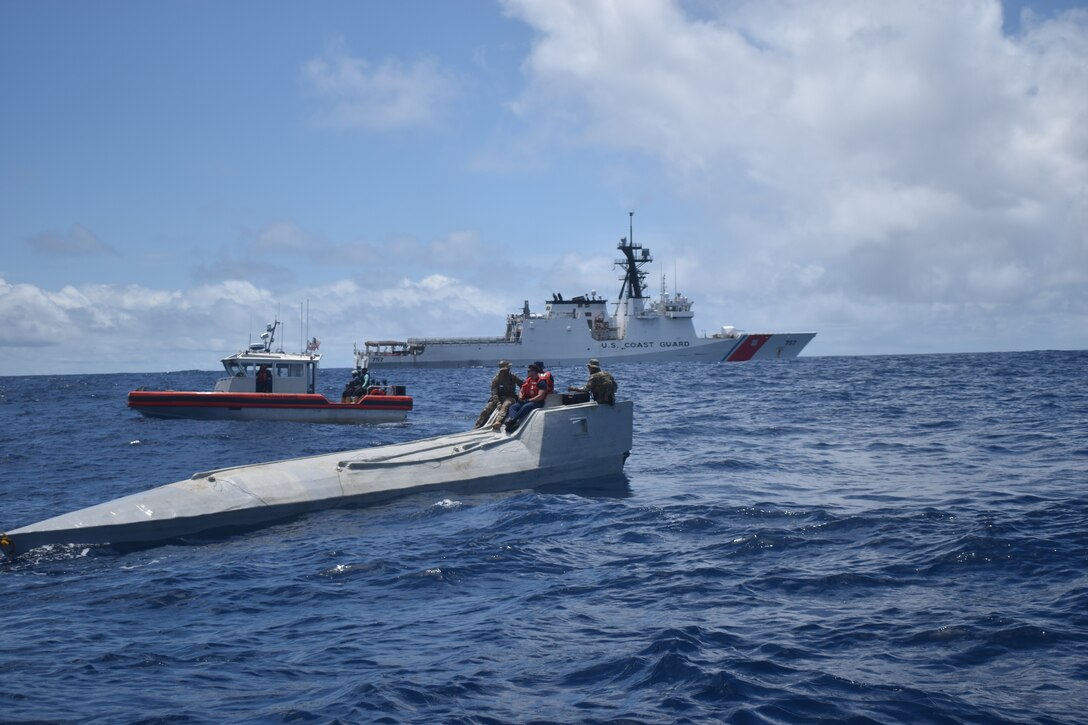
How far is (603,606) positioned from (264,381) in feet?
80.9

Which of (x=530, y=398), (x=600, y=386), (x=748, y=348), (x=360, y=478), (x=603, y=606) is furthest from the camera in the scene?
(x=748, y=348)

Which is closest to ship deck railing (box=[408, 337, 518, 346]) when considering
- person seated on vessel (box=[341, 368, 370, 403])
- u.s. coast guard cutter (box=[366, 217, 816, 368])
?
u.s. coast guard cutter (box=[366, 217, 816, 368])

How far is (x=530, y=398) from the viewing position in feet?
53.1

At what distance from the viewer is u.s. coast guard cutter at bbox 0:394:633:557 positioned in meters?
11.1

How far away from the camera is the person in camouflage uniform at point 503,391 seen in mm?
16395

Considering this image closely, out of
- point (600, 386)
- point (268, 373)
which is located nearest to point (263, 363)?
point (268, 373)

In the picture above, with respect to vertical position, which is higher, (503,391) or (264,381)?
(503,391)

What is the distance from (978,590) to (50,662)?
802 cm

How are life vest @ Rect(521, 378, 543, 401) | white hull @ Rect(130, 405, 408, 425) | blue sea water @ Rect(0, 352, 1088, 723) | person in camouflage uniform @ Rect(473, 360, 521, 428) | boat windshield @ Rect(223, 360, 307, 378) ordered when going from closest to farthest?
1. blue sea water @ Rect(0, 352, 1088, 723)
2. life vest @ Rect(521, 378, 543, 401)
3. person in camouflage uniform @ Rect(473, 360, 521, 428)
4. white hull @ Rect(130, 405, 408, 425)
5. boat windshield @ Rect(223, 360, 307, 378)

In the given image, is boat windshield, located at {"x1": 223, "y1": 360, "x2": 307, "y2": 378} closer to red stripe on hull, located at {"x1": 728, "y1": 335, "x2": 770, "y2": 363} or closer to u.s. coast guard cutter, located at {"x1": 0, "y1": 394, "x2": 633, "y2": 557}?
u.s. coast guard cutter, located at {"x1": 0, "y1": 394, "x2": 633, "y2": 557}

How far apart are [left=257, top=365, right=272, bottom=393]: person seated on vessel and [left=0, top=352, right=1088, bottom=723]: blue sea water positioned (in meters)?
14.1

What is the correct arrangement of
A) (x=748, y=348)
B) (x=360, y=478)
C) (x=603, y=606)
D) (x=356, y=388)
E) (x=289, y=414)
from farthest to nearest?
1. (x=748, y=348)
2. (x=356, y=388)
3. (x=289, y=414)
4. (x=360, y=478)
5. (x=603, y=606)

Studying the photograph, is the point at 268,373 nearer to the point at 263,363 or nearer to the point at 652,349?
the point at 263,363

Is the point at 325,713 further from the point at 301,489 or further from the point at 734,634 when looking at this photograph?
the point at 301,489
